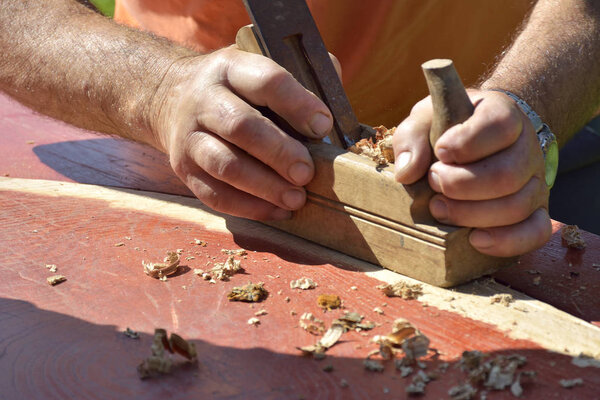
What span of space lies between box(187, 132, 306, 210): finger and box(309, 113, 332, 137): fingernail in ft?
0.48

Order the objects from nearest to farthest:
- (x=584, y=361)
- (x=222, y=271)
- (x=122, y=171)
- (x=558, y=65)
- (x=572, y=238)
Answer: (x=584, y=361) < (x=222, y=271) < (x=572, y=238) < (x=122, y=171) < (x=558, y=65)

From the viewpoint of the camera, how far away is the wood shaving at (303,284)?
1.35 meters

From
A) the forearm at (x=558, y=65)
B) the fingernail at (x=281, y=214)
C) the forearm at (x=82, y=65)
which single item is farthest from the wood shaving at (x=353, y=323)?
the forearm at (x=558, y=65)

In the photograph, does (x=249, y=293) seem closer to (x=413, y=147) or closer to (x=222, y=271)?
(x=222, y=271)

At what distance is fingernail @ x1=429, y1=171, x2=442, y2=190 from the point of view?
130 cm

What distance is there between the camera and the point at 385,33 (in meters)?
2.54

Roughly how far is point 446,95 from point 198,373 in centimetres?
70

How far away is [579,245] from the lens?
5.24 feet

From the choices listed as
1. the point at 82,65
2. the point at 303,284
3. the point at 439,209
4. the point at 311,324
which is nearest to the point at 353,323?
the point at 311,324

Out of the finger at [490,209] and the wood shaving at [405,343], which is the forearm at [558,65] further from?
the wood shaving at [405,343]

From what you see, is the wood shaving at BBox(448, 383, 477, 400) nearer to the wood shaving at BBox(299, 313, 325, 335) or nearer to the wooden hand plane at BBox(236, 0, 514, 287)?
the wood shaving at BBox(299, 313, 325, 335)

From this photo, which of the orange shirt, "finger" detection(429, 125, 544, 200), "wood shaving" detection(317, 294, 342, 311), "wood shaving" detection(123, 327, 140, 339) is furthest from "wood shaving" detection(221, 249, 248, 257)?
the orange shirt

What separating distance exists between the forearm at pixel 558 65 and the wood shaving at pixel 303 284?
3.64ft

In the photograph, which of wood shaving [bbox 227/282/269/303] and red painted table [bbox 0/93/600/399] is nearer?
red painted table [bbox 0/93/600/399]
